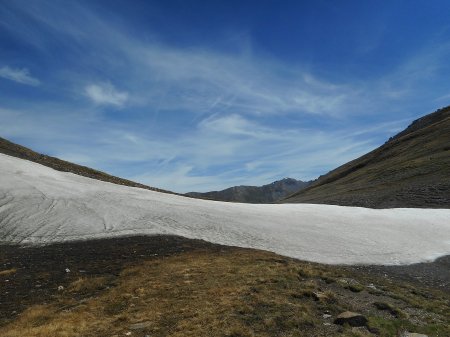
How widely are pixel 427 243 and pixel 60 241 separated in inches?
1273

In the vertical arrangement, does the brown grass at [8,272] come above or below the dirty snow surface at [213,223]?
below

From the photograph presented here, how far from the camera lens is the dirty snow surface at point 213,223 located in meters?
34.4

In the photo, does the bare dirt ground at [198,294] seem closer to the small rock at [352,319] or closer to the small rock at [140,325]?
the small rock at [140,325]

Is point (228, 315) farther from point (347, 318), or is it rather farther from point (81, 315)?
point (81, 315)

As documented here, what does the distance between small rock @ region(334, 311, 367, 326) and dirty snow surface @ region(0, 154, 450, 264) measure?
47.9 feet

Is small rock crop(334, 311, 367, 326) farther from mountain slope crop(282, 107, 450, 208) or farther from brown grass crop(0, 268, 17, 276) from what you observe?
mountain slope crop(282, 107, 450, 208)

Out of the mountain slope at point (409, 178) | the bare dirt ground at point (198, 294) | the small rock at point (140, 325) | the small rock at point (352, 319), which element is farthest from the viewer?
the mountain slope at point (409, 178)

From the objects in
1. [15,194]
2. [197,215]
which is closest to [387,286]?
[197,215]

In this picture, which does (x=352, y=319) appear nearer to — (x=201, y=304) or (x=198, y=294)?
(x=201, y=304)

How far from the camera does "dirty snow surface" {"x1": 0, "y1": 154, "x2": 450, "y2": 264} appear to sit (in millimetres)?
34375

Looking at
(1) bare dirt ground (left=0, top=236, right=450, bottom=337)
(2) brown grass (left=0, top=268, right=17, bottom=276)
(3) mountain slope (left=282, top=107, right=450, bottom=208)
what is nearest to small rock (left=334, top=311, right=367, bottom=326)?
(1) bare dirt ground (left=0, top=236, right=450, bottom=337)

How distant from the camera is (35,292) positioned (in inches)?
861

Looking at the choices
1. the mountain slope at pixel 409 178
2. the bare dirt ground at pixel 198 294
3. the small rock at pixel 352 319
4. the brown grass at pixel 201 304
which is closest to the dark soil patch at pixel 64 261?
the bare dirt ground at pixel 198 294

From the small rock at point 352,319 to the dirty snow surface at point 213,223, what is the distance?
14.6 m
